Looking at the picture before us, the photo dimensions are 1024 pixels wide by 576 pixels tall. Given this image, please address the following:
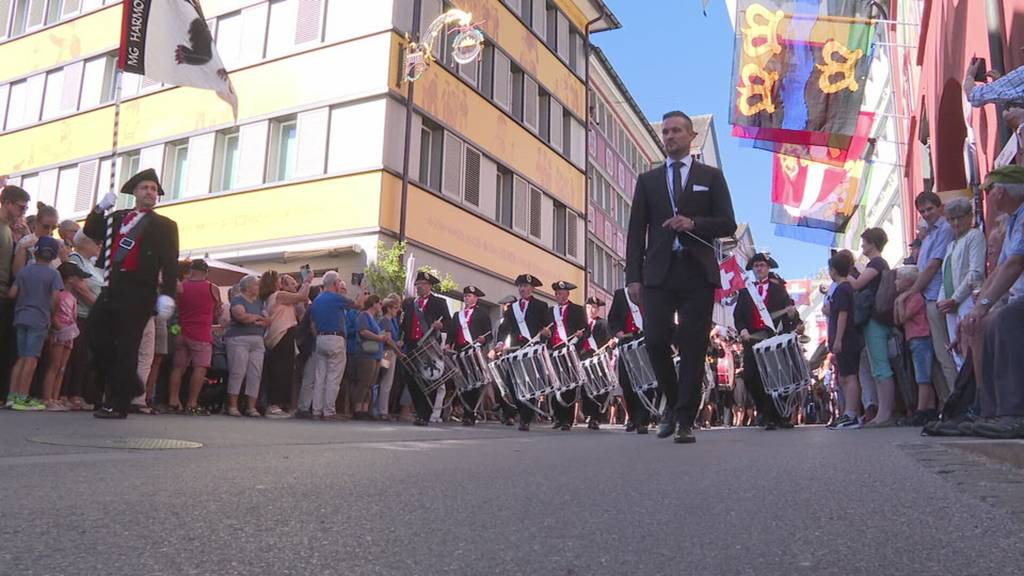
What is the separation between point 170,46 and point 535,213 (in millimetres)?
15338

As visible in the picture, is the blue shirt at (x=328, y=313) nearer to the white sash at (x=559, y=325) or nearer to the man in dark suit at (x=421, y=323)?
the man in dark suit at (x=421, y=323)

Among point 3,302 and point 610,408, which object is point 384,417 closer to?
point 3,302

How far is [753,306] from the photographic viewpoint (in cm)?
1038

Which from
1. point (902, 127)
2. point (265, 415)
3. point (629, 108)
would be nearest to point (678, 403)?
point (265, 415)

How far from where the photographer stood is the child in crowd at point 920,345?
28.8ft

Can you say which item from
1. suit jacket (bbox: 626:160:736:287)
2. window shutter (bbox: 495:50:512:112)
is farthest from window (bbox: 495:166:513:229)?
suit jacket (bbox: 626:160:736:287)

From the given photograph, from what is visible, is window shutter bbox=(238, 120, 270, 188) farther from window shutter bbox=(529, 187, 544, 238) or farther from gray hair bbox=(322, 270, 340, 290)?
gray hair bbox=(322, 270, 340, 290)

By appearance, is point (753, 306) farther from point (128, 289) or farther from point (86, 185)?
point (86, 185)

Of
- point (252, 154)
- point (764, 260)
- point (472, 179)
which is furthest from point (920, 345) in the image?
point (252, 154)

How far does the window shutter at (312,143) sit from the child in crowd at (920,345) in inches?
601

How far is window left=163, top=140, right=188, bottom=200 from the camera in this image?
78.4 feet

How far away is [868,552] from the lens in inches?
72.9

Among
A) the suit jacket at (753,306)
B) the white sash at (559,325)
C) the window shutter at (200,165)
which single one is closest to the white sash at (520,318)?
the white sash at (559,325)

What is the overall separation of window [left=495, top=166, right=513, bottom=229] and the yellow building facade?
5 centimetres
